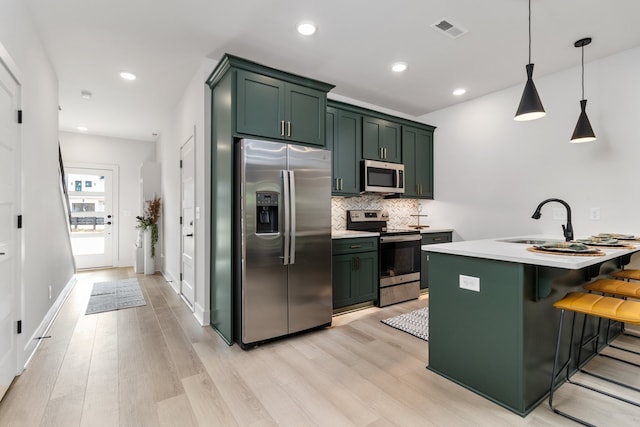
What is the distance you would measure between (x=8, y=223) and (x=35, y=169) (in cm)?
100

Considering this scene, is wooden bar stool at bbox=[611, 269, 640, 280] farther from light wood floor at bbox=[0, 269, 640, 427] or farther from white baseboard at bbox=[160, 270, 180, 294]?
white baseboard at bbox=[160, 270, 180, 294]

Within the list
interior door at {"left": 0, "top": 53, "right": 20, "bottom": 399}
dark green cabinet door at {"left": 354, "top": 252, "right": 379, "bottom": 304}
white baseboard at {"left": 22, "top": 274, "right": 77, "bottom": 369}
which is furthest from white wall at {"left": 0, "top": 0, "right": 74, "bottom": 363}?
dark green cabinet door at {"left": 354, "top": 252, "right": 379, "bottom": 304}

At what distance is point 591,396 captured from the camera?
6.37 ft

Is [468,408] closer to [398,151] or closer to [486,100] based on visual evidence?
[398,151]

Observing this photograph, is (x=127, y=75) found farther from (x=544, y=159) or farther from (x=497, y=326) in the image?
(x=544, y=159)

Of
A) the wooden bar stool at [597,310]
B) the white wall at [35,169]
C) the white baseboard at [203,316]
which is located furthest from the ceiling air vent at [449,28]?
the white baseboard at [203,316]

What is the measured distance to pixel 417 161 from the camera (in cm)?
475

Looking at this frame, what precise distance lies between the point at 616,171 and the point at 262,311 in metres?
3.76

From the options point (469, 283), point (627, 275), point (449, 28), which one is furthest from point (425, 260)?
point (449, 28)

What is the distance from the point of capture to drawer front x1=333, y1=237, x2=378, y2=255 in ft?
11.1

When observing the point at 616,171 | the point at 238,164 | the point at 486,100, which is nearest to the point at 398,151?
the point at 486,100

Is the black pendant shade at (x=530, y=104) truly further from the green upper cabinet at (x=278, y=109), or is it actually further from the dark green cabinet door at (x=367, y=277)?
the dark green cabinet door at (x=367, y=277)

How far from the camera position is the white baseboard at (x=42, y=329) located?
240 cm

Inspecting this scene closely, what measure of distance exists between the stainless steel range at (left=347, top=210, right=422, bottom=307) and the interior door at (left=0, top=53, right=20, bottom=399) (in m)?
3.28
